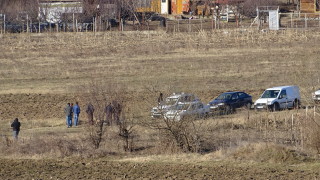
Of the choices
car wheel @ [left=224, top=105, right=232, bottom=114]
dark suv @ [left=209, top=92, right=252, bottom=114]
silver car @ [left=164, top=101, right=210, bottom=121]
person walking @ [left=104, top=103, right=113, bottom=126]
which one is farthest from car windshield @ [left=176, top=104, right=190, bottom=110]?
dark suv @ [left=209, top=92, right=252, bottom=114]

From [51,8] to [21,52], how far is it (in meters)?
27.1

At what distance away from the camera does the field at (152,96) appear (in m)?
21.3

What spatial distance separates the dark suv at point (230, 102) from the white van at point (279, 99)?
0.65m

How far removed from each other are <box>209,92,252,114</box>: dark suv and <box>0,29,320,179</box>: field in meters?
0.96

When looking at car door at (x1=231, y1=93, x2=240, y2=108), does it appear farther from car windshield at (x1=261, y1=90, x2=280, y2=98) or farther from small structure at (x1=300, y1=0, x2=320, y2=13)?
small structure at (x1=300, y1=0, x2=320, y2=13)

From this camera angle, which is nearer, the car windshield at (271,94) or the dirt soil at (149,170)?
the dirt soil at (149,170)

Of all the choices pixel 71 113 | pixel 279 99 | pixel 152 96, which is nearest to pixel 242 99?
pixel 279 99

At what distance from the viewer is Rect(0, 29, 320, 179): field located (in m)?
21.3

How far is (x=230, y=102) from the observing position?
110 feet

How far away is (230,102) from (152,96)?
168 inches

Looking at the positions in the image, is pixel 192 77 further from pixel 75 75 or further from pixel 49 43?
pixel 49 43

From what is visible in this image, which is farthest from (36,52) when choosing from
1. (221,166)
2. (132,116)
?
(221,166)

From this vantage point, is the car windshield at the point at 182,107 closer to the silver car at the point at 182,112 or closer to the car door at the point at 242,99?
the silver car at the point at 182,112

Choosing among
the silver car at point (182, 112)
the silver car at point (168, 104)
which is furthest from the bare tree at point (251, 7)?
the silver car at point (182, 112)
